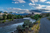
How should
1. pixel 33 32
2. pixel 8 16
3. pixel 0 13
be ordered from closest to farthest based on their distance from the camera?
pixel 33 32 → pixel 0 13 → pixel 8 16

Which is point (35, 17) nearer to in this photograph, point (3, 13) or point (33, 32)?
point (3, 13)

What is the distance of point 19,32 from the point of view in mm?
3480

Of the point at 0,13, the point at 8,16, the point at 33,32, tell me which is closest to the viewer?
the point at 33,32

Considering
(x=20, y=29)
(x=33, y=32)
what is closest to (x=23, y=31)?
(x=20, y=29)

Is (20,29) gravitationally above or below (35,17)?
above

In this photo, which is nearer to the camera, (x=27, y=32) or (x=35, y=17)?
(x=27, y=32)

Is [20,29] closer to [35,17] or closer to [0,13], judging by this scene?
[0,13]

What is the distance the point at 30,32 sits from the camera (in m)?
3.35

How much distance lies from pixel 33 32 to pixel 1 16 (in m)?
10.4

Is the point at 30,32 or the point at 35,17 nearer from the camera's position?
the point at 30,32

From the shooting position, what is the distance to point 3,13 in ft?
41.0

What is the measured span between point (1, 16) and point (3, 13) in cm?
71

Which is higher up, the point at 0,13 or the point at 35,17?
the point at 0,13

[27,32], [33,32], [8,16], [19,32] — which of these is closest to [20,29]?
[19,32]
